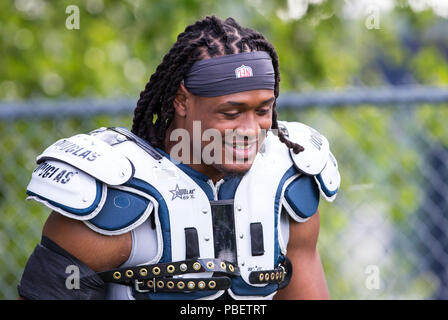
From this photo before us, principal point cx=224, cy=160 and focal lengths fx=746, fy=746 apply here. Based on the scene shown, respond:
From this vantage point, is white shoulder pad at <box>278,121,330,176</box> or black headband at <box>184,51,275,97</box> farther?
white shoulder pad at <box>278,121,330,176</box>

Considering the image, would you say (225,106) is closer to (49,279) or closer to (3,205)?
(49,279)

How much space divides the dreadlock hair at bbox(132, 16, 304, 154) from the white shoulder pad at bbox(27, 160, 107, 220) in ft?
1.11

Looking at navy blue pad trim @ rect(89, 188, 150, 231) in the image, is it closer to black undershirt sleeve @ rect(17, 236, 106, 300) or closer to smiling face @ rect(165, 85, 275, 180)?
black undershirt sleeve @ rect(17, 236, 106, 300)

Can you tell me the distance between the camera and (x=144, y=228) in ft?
8.62

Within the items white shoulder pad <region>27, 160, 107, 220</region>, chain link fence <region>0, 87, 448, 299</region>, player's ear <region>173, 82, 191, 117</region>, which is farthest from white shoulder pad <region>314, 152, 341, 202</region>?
chain link fence <region>0, 87, 448, 299</region>

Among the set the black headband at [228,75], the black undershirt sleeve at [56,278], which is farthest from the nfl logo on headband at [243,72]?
the black undershirt sleeve at [56,278]

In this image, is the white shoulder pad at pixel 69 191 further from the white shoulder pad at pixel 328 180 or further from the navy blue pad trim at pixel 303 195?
the white shoulder pad at pixel 328 180

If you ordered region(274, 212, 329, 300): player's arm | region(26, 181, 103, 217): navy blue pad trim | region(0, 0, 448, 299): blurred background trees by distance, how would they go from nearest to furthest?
region(26, 181, 103, 217): navy blue pad trim
region(274, 212, 329, 300): player's arm
region(0, 0, 448, 299): blurred background trees

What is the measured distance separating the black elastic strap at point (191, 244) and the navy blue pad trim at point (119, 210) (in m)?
0.18

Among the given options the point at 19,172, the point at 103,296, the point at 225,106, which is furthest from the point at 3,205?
the point at 225,106

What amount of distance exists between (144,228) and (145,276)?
0.17m

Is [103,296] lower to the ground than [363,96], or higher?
lower

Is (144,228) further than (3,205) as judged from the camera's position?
No

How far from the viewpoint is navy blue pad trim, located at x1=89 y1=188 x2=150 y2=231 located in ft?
8.30
